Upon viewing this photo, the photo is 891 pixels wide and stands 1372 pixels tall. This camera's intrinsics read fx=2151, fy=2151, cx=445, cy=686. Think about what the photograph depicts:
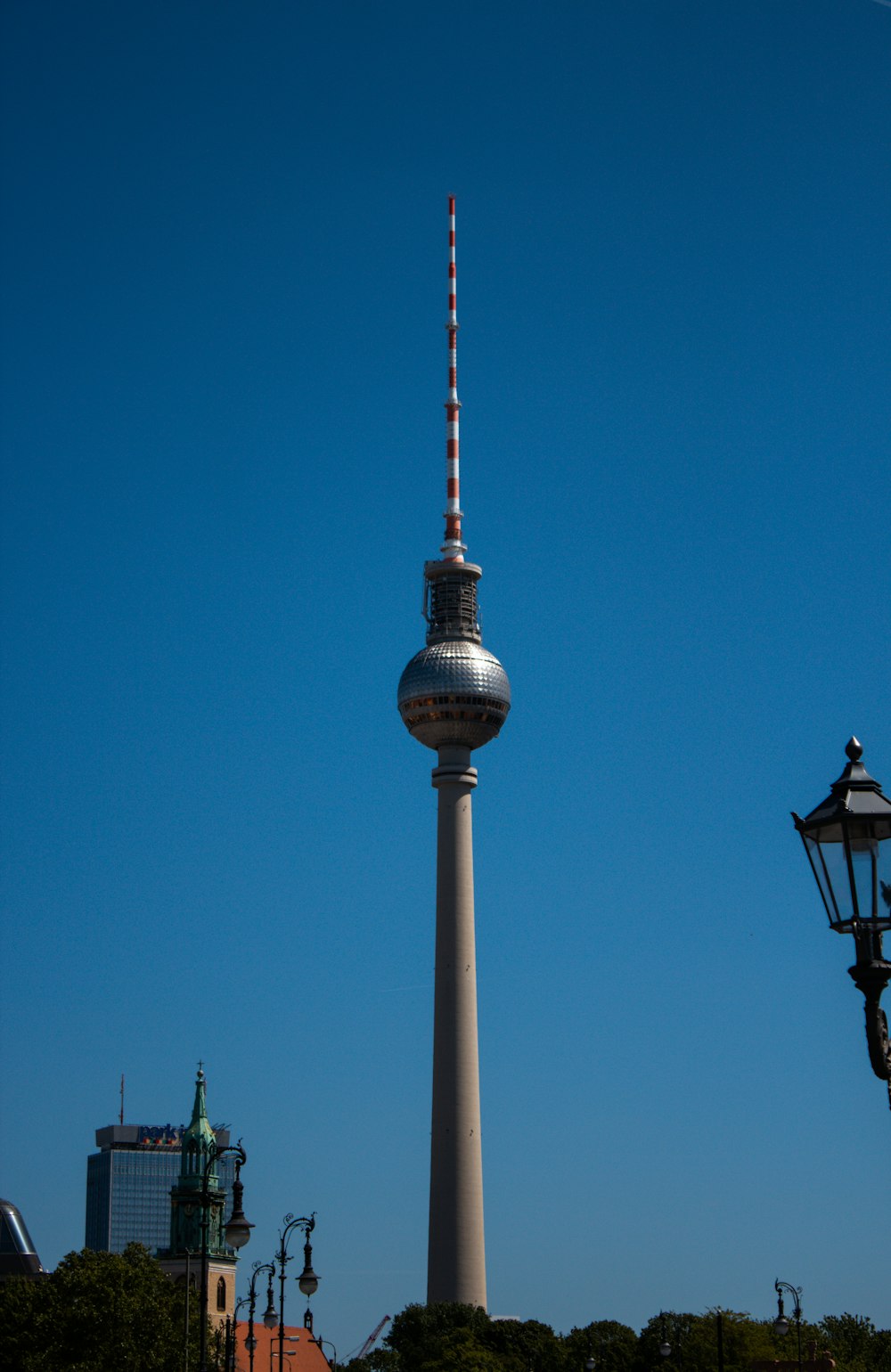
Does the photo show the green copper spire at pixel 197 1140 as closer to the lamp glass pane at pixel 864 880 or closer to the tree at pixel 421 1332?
the tree at pixel 421 1332

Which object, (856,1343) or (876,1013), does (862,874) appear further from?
(856,1343)

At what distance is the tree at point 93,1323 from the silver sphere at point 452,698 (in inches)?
3121

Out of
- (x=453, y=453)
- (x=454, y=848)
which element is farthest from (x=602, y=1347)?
(x=453, y=453)

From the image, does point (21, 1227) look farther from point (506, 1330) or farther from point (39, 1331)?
point (39, 1331)

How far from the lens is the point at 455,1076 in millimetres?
168125

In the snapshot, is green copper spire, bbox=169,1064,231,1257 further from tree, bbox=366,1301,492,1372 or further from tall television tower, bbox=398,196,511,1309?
tall television tower, bbox=398,196,511,1309

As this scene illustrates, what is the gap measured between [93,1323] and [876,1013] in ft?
307

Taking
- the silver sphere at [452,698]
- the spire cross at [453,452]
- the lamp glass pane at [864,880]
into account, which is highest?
the spire cross at [453,452]

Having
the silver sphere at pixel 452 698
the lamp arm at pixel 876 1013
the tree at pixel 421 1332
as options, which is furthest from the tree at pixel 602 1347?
the lamp arm at pixel 876 1013

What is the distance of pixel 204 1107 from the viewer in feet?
474

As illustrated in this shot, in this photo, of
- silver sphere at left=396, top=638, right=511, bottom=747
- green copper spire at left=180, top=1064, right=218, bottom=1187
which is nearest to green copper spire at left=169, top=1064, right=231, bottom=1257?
green copper spire at left=180, top=1064, right=218, bottom=1187

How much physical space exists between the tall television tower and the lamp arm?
503 feet

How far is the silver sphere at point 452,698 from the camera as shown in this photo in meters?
180

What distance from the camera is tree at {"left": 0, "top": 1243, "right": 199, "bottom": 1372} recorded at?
100 m
